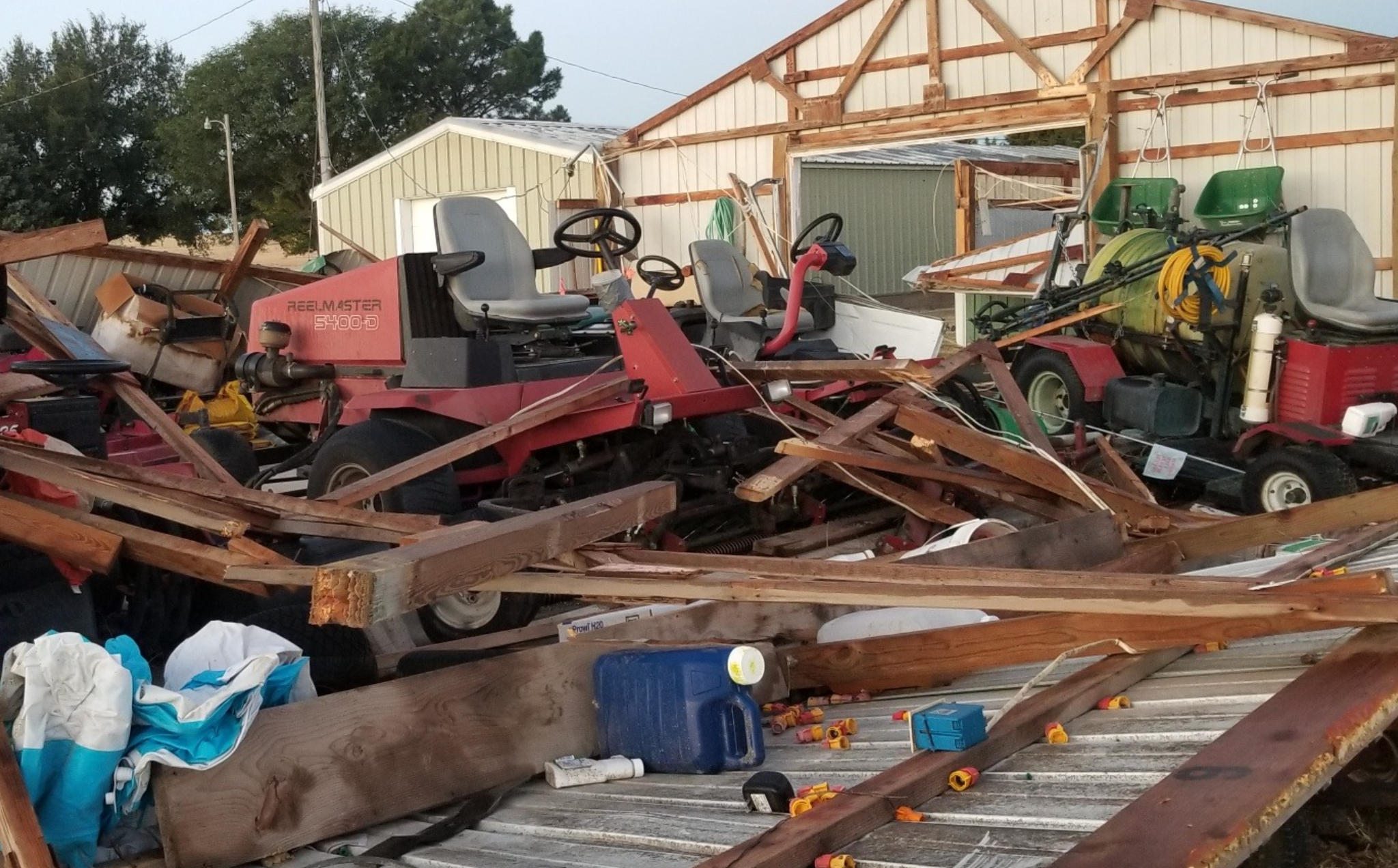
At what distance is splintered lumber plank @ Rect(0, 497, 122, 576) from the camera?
3893mm

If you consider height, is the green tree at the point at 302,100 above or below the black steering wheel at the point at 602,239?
above

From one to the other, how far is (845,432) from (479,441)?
1547 millimetres

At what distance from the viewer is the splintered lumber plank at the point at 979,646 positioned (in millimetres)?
3586

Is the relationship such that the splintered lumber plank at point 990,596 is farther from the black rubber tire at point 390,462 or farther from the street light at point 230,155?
the street light at point 230,155

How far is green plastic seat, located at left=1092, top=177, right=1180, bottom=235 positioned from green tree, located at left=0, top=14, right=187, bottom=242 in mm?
26499

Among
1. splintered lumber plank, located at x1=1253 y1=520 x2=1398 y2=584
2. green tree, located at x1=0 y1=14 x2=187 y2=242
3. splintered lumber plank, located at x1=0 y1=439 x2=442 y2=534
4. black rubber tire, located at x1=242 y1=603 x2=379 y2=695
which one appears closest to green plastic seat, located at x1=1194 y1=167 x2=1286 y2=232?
splintered lumber plank, located at x1=1253 y1=520 x2=1398 y2=584

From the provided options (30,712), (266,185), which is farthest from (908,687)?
(266,185)

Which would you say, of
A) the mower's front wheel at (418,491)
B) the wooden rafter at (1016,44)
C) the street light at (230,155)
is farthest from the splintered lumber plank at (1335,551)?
the street light at (230,155)

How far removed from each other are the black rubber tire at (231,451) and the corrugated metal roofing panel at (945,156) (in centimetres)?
1108

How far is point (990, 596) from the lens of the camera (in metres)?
3.08

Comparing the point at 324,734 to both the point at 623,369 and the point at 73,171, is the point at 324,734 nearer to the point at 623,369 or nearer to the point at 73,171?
the point at 623,369

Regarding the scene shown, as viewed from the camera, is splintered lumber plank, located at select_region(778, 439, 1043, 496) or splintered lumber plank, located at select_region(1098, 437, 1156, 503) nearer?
splintered lumber plank, located at select_region(778, 439, 1043, 496)

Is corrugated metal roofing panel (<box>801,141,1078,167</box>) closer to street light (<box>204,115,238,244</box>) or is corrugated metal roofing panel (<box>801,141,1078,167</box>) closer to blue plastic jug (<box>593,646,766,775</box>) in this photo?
blue plastic jug (<box>593,646,766,775</box>)

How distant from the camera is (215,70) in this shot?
36.6 meters
